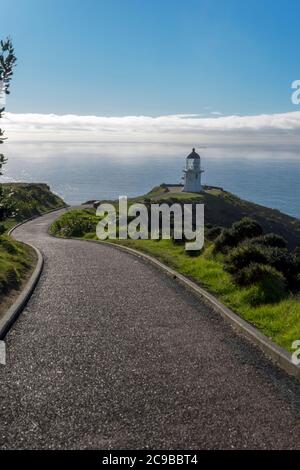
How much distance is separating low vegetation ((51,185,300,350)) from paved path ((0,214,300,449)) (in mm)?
1019

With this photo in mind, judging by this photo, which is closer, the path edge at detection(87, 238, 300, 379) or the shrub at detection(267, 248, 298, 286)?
the path edge at detection(87, 238, 300, 379)

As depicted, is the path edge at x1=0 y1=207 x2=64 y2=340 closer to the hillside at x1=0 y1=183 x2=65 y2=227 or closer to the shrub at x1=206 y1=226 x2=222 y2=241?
the shrub at x1=206 y1=226 x2=222 y2=241

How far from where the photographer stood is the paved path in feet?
20.3

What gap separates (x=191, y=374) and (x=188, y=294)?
594cm

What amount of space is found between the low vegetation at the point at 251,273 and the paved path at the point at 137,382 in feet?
3.34

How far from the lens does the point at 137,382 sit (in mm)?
7730

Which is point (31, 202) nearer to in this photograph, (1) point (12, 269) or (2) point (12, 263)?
(2) point (12, 263)

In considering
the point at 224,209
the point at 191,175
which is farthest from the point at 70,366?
the point at 191,175

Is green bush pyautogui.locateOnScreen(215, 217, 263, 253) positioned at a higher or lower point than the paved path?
higher

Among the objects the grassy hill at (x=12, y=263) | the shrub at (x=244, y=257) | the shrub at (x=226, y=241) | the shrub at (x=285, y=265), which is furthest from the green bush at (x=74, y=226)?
the shrub at (x=285, y=265)

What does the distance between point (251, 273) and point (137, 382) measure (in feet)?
22.3

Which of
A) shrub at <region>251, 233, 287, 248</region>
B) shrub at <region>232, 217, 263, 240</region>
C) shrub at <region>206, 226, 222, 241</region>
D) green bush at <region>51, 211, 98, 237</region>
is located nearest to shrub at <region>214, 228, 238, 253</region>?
shrub at <region>232, 217, 263, 240</region>

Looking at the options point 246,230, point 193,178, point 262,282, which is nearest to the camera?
point 262,282

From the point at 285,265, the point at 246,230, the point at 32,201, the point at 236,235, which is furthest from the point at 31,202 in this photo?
the point at 285,265
